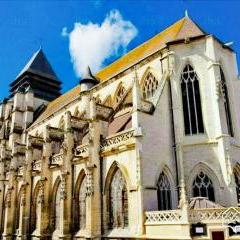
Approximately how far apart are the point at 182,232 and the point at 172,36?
40.6ft

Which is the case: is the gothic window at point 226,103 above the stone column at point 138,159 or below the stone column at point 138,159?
above

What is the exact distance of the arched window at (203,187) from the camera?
15.3m

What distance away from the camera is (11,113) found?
36.0m

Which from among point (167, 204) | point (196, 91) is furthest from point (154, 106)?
point (167, 204)

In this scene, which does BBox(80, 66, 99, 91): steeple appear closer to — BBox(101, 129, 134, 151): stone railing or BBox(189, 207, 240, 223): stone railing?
BBox(101, 129, 134, 151): stone railing

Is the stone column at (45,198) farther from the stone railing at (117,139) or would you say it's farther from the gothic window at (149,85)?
the gothic window at (149,85)

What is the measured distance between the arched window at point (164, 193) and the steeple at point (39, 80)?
2500cm

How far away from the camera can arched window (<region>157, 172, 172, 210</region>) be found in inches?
585

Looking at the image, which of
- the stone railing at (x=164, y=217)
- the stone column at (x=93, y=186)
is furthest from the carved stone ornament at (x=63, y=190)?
the stone railing at (x=164, y=217)

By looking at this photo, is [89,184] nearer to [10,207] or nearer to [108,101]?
[108,101]

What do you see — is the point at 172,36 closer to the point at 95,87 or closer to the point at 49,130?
the point at 95,87

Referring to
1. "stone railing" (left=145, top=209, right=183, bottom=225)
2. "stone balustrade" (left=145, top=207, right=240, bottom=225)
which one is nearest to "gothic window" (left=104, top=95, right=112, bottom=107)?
"stone railing" (left=145, top=209, right=183, bottom=225)

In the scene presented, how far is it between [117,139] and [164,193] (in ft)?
11.1

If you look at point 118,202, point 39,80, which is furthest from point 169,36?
point 39,80
